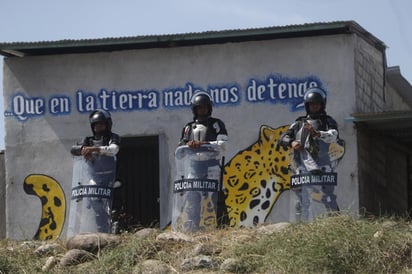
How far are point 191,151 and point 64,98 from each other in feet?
19.3

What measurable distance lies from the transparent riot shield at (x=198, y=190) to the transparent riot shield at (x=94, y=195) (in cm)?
98

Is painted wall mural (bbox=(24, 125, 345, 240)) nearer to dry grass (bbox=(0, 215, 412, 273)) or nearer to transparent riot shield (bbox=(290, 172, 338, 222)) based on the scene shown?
transparent riot shield (bbox=(290, 172, 338, 222))

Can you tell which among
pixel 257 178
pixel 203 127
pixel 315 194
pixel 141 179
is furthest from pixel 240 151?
pixel 315 194

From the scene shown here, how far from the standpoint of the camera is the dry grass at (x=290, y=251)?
1291cm

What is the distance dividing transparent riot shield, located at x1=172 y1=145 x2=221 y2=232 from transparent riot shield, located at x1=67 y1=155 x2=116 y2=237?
978 millimetres

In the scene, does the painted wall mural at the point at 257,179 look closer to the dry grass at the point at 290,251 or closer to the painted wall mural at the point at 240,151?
the painted wall mural at the point at 240,151

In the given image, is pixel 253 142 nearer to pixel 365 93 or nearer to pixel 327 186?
pixel 365 93

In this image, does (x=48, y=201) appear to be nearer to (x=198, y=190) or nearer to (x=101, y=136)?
(x=101, y=136)

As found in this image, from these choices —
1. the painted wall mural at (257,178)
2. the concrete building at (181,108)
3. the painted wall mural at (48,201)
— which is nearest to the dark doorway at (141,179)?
the concrete building at (181,108)

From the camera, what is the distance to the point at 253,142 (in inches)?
803

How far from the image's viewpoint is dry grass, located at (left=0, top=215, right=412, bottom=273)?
12906 mm

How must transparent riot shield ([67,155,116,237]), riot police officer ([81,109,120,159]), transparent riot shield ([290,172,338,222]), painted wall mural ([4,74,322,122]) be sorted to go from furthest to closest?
1. painted wall mural ([4,74,322,122])
2. riot police officer ([81,109,120,159])
3. transparent riot shield ([67,155,116,237])
4. transparent riot shield ([290,172,338,222])

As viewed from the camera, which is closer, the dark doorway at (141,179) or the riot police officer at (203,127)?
the riot police officer at (203,127)

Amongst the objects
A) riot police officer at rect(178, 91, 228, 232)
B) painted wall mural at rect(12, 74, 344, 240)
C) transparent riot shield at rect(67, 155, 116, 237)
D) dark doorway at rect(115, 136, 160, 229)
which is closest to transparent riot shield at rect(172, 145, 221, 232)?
riot police officer at rect(178, 91, 228, 232)
